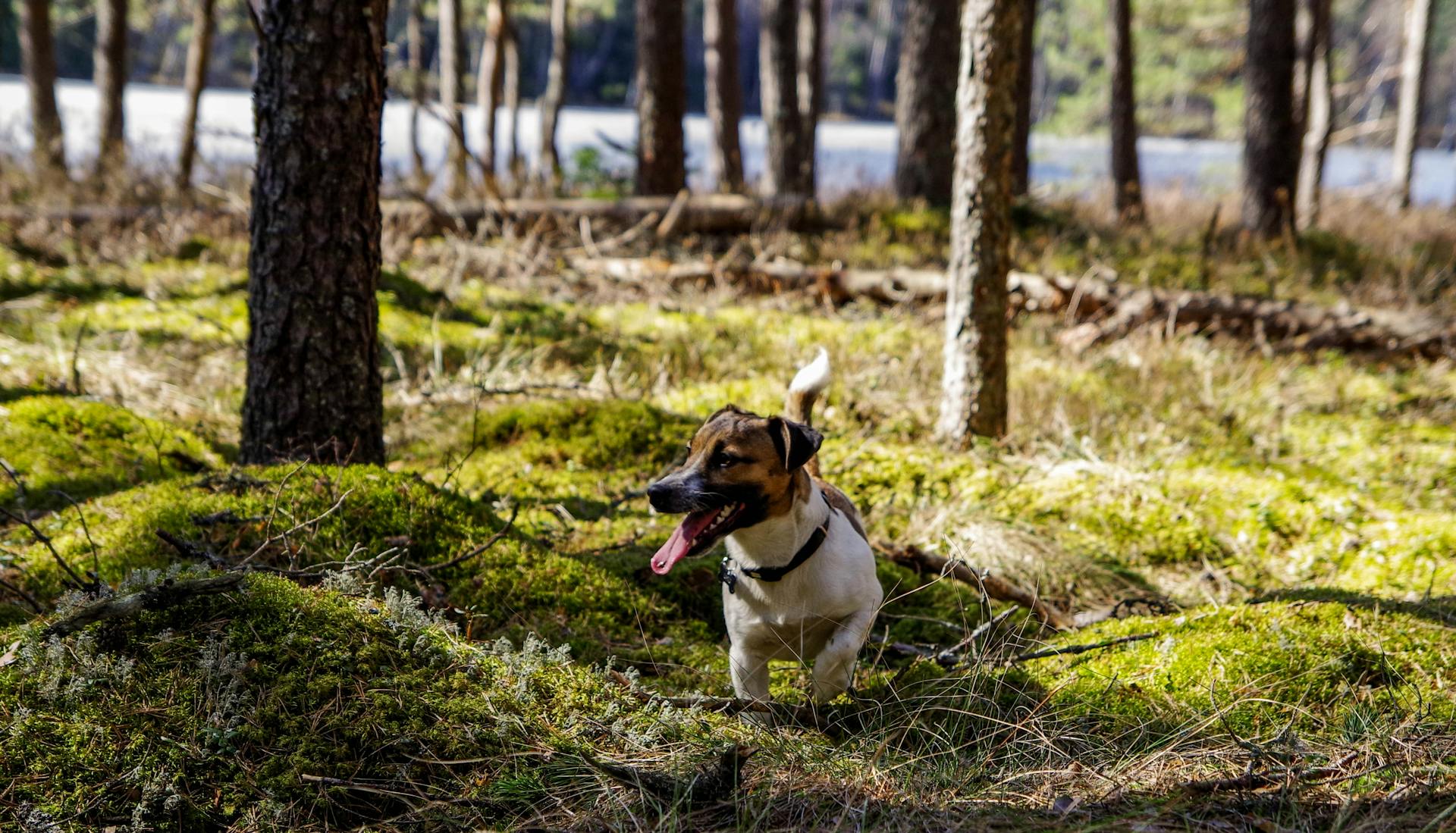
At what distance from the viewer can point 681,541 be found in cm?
349

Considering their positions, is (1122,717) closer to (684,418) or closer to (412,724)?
(412,724)

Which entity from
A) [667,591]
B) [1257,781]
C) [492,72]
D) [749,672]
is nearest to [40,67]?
[492,72]

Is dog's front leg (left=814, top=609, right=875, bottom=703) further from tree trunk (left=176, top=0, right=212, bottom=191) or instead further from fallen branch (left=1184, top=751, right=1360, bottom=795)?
tree trunk (left=176, top=0, right=212, bottom=191)

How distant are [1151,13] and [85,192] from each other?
84.6 feet

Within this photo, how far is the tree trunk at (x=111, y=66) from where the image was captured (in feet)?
46.3

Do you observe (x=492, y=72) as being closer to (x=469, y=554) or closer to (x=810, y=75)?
(x=810, y=75)

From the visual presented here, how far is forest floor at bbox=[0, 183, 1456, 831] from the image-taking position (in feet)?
8.59

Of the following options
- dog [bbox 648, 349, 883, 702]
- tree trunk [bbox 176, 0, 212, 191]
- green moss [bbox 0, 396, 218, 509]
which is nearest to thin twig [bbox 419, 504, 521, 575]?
dog [bbox 648, 349, 883, 702]

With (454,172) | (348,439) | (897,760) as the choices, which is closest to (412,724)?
(897,760)

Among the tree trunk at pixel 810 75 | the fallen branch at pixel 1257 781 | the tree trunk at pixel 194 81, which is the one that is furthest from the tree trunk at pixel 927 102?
the fallen branch at pixel 1257 781

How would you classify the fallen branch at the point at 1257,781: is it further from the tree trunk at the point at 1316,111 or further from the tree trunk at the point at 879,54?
the tree trunk at the point at 879,54

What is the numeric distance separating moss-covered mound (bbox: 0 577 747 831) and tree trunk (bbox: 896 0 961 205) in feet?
34.5

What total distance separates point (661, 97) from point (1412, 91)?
16716 mm


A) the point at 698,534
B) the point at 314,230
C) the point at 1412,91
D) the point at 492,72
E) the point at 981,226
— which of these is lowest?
the point at 698,534
